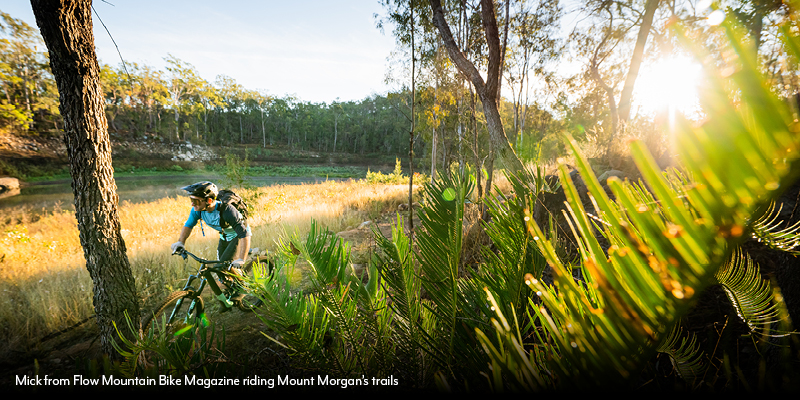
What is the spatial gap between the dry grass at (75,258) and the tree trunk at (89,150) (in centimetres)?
110

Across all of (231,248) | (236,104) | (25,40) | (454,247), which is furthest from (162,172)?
(454,247)

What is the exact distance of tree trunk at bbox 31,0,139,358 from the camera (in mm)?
1696

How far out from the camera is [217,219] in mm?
2832

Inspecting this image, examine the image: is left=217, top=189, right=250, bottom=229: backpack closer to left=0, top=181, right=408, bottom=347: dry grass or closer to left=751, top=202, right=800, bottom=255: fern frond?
left=0, top=181, right=408, bottom=347: dry grass

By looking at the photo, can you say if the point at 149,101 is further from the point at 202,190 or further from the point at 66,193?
the point at 202,190

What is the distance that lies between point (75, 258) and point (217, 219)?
188 inches

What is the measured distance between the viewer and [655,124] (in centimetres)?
577

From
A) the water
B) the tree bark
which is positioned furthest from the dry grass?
the tree bark

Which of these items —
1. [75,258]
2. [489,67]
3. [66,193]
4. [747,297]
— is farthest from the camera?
[66,193]

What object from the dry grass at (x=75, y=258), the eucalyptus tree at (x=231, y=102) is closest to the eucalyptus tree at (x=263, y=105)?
the eucalyptus tree at (x=231, y=102)

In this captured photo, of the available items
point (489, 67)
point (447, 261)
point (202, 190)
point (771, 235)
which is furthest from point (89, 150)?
point (489, 67)

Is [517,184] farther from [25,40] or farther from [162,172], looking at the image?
[162,172]

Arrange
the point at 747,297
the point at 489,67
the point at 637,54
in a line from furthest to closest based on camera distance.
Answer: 1. the point at 637,54
2. the point at 489,67
3. the point at 747,297

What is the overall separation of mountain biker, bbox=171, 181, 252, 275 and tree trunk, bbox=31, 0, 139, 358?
51 cm
